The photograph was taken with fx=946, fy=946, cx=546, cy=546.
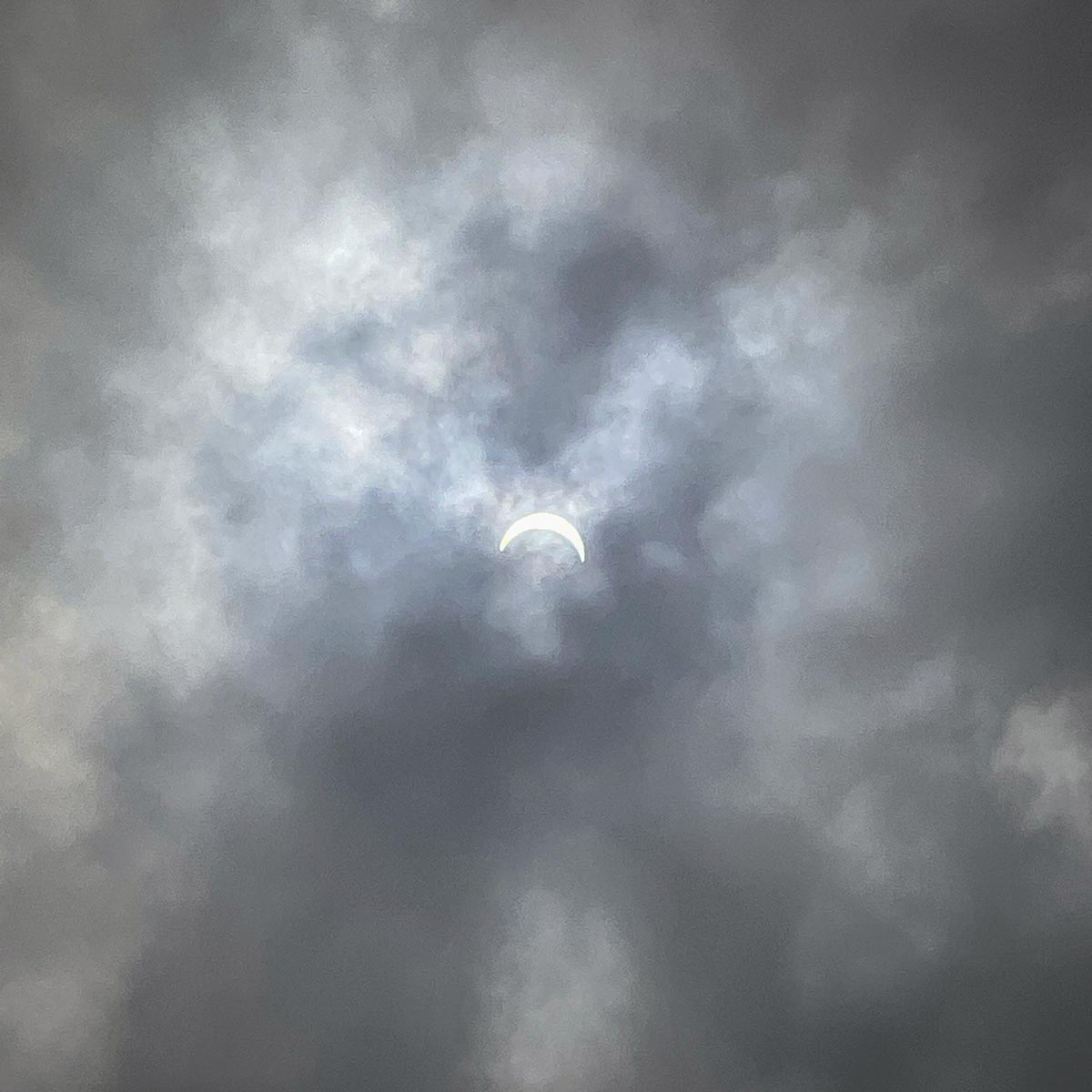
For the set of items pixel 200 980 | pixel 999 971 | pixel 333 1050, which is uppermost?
pixel 200 980

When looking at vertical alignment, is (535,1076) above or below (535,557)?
below

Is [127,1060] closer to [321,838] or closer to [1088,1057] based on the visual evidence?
[321,838]

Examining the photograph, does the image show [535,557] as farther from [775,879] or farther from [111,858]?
[111,858]

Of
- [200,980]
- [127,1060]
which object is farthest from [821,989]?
[127,1060]

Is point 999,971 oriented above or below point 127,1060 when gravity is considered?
below

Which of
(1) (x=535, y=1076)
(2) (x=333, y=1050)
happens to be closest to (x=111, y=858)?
(2) (x=333, y=1050)

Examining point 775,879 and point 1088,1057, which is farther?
point 775,879
